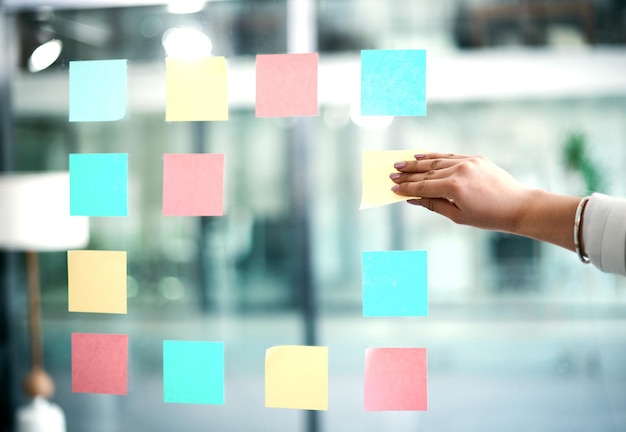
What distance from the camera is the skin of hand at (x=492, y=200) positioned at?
0.99 m

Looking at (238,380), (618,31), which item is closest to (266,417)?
(238,380)

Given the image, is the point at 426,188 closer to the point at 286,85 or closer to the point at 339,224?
the point at 286,85

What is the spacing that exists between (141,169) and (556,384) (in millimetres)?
2340

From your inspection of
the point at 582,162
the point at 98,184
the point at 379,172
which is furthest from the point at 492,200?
the point at 582,162

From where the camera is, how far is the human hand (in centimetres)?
103

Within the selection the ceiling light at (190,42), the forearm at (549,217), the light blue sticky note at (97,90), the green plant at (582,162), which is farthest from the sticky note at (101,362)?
the green plant at (582,162)

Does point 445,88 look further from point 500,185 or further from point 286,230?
point 500,185

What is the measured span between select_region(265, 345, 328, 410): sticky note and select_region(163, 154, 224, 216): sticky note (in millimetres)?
340

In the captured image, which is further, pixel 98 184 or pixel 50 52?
pixel 50 52

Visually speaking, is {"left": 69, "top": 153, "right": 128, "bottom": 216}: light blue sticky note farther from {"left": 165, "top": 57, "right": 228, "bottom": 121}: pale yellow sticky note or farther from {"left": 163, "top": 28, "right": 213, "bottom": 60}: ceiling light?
{"left": 163, "top": 28, "right": 213, "bottom": 60}: ceiling light

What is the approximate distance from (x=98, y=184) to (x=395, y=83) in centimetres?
70

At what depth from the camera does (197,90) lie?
1294mm

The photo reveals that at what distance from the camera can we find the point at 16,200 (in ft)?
7.07

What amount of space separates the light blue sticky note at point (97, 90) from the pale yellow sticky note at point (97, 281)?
31 centimetres
